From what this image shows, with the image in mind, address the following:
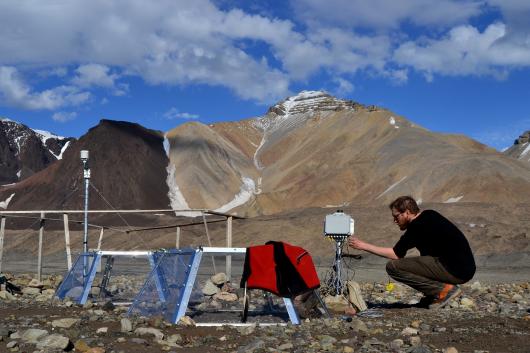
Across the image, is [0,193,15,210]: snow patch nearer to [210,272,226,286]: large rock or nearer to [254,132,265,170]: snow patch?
[254,132,265,170]: snow patch

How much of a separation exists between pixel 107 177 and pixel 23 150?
9294 centimetres

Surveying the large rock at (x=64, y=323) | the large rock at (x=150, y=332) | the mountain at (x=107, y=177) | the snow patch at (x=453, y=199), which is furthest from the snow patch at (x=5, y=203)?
the large rock at (x=150, y=332)

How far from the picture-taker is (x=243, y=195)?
90.8 meters

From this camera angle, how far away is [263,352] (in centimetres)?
604

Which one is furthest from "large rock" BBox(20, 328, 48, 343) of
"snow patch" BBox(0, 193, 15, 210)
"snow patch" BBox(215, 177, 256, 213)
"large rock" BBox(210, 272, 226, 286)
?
"snow patch" BBox(0, 193, 15, 210)

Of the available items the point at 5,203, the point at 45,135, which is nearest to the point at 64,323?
the point at 5,203

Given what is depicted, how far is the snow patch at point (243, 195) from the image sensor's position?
280ft

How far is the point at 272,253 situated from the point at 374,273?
1700cm

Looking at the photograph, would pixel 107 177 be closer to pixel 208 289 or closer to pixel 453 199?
pixel 453 199

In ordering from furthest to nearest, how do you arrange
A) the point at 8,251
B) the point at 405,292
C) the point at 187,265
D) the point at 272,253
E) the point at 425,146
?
the point at 425,146 → the point at 8,251 → the point at 405,292 → the point at 187,265 → the point at 272,253

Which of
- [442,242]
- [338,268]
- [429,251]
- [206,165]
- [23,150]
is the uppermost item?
[23,150]

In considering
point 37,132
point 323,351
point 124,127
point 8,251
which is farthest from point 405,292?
point 37,132

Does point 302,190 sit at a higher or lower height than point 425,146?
lower

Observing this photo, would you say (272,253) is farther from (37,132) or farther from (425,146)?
(37,132)
